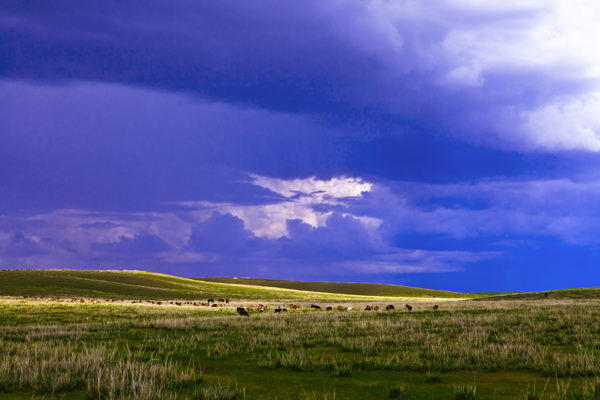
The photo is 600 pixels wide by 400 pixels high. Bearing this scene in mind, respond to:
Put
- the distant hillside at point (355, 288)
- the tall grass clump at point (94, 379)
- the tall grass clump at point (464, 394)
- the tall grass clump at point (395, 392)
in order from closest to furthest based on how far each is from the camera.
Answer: the tall grass clump at point (94, 379)
the tall grass clump at point (464, 394)
the tall grass clump at point (395, 392)
the distant hillside at point (355, 288)

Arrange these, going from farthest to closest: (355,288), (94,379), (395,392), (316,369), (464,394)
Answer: (355,288)
(316,369)
(94,379)
(395,392)
(464,394)

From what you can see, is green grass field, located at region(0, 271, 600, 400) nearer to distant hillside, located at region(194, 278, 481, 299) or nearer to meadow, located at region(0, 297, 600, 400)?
meadow, located at region(0, 297, 600, 400)

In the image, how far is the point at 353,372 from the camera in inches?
455

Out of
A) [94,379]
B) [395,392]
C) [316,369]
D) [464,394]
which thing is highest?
[464,394]

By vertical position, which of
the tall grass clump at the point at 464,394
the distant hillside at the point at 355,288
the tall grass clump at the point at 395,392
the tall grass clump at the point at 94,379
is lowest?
the distant hillside at the point at 355,288

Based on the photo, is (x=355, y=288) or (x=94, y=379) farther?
(x=355, y=288)

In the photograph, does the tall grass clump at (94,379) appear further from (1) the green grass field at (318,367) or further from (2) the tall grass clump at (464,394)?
(2) the tall grass clump at (464,394)

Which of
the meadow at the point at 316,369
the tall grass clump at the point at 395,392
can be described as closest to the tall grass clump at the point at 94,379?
the meadow at the point at 316,369

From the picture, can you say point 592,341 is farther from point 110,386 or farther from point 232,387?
point 110,386

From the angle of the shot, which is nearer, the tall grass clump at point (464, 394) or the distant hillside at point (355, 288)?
the tall grass clump at point (464, 394)

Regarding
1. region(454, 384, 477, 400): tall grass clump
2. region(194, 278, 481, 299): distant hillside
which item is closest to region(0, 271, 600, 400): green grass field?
region(454, 384, 477, 400): tall grass clump

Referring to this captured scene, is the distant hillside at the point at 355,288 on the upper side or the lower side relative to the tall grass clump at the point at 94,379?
lower

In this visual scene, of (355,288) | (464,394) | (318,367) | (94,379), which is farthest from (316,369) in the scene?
(355,288)

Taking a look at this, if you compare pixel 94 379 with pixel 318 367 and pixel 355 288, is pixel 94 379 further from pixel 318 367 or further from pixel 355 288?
pixel 355 288
